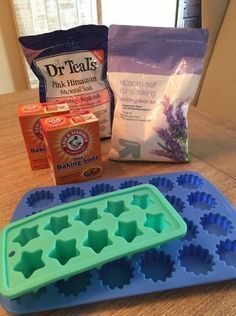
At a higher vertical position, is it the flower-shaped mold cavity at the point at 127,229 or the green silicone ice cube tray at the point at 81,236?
the green silicone ice cube tray at the point at 81,236

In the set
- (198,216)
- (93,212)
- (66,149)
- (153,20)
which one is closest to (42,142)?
(66,149)

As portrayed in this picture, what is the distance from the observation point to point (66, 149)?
455 millimetres

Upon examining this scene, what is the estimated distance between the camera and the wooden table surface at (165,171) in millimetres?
302


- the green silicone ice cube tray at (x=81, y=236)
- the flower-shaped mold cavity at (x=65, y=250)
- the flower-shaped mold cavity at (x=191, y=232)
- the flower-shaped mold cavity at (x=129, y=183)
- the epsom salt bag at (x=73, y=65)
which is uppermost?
the epsom salt bag at (x=73, y=65)

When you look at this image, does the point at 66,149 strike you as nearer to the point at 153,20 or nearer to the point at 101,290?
the point at 101,290

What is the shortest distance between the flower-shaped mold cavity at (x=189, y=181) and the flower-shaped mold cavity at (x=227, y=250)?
122 mm

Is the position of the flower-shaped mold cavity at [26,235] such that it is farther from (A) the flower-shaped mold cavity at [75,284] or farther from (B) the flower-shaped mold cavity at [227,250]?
(B) the flower-shaped mold cavity at [227,250]

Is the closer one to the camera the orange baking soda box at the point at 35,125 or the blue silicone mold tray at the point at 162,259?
the blue silicone mold tray at the point at 162,259

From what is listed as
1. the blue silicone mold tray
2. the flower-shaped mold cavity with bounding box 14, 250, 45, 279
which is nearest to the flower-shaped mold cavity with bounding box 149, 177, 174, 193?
the blue silicone mold tray

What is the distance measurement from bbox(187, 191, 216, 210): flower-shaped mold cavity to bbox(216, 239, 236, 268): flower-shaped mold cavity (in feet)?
0.24

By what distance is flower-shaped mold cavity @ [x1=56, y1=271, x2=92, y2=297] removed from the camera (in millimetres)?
317

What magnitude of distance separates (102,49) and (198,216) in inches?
12.9

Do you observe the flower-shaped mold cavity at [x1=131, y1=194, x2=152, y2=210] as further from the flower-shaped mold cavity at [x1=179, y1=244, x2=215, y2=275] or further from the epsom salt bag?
the epsom salt bag

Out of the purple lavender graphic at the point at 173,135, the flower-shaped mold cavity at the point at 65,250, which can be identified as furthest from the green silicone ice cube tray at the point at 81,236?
the purple lavender graphic at the point at 173,135
